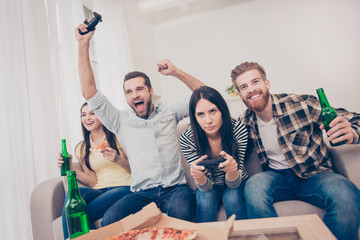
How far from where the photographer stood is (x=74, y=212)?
37.0 inches

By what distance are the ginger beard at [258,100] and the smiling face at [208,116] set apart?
21cm

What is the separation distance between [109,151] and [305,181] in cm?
105

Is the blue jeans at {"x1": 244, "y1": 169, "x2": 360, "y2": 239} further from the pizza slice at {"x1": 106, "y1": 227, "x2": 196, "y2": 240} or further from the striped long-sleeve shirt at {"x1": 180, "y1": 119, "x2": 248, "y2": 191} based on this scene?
the pizza slice at {"x1": 106, "y1": 227, "x2": 196, "y2": 240}

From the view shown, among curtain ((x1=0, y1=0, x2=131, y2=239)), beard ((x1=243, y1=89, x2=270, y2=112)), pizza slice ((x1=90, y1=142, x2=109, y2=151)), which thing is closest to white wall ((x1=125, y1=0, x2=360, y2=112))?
curtain ((x1=0, y1=0, x2=131, y2=239))

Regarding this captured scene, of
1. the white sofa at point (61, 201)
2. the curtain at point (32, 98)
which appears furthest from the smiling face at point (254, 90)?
the curtain at point (32, 98)

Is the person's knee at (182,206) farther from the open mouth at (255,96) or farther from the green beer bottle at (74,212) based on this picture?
the open mouth at (255,96)

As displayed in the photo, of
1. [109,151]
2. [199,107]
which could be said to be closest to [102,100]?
[109,151]

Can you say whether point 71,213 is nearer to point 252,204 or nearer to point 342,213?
point 252,204

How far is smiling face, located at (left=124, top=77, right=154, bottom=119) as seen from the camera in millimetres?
1502

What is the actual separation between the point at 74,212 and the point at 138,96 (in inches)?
29.4

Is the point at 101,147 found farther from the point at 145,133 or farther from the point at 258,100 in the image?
the point at 258,100

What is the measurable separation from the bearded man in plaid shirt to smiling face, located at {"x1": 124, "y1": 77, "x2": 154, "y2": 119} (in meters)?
0.52

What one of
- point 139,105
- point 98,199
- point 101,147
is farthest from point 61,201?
point 139,105

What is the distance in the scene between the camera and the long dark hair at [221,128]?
1.27m
